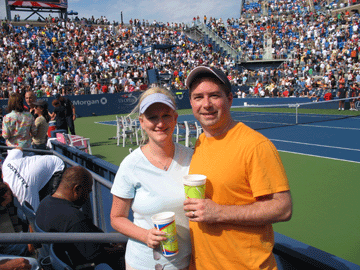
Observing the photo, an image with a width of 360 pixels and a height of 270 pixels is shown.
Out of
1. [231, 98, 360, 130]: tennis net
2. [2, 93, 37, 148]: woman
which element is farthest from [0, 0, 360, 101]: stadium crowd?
[2, 93, 37, 148]: woman

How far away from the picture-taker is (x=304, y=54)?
30.9m

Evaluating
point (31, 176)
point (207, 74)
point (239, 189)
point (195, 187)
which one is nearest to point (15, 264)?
point (31, 176)

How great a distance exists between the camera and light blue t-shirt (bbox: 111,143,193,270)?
1.80 m

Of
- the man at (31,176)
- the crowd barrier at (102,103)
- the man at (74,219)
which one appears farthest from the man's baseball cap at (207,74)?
the crowd barrier at (102,103)

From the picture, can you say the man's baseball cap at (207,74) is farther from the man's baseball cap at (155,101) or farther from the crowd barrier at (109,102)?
the crowd barrier at (109,102)

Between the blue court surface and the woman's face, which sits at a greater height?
the woman's face

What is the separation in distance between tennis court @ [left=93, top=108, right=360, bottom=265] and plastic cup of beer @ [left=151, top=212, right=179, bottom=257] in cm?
292

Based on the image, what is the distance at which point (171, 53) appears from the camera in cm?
3791

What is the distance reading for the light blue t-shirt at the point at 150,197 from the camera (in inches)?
70.8

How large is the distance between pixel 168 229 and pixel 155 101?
0.74 metres

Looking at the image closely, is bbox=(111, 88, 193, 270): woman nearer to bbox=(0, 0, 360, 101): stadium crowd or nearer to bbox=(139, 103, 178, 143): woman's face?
bbox=(139, 103, 178, 143): woman's face

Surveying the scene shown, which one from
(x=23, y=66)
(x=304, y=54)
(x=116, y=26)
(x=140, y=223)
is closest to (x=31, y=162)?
(x=140, y=223)

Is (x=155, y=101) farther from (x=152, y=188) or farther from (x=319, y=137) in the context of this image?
(x=319, y=137)

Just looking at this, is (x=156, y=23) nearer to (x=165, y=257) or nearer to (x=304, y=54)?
(x=304, y=54)
